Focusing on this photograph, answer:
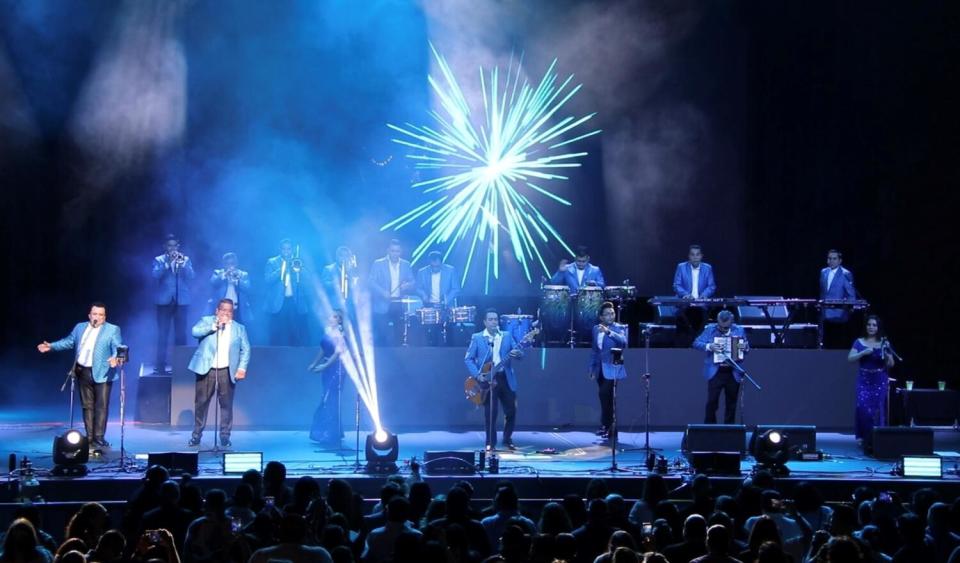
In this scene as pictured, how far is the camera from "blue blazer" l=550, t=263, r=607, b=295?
18641mm

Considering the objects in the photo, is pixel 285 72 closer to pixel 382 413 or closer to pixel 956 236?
pixel 382 413

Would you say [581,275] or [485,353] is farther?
[581,275]

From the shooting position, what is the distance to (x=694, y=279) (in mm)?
18625

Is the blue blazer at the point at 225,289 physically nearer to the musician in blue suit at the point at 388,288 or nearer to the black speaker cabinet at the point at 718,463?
the musician in blue suit at the point at 388,288

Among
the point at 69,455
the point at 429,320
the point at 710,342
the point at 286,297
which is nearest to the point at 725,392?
the point at 710,342

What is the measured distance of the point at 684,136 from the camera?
2147 cm

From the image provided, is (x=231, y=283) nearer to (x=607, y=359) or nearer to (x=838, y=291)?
(x=607, y=359)

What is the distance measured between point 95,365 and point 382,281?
4954mm

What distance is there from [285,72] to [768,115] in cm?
827

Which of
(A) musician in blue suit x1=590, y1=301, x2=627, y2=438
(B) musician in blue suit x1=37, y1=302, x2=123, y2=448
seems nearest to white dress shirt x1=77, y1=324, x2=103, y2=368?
(B) musician in blue suit x1=37, y1=302, x2=123, y2=448

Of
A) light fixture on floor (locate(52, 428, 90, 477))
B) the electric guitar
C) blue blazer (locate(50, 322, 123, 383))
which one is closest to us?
light fixture on floor (locate(52, 428, 90, 477))

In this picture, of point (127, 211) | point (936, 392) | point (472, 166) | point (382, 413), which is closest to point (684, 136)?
point (472, 166)

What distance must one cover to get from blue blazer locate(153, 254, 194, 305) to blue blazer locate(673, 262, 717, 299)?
7.35 m

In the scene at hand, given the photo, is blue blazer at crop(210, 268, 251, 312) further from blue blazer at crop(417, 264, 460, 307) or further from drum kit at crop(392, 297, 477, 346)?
blue blazer at crop(417, 264, 460, 307)
